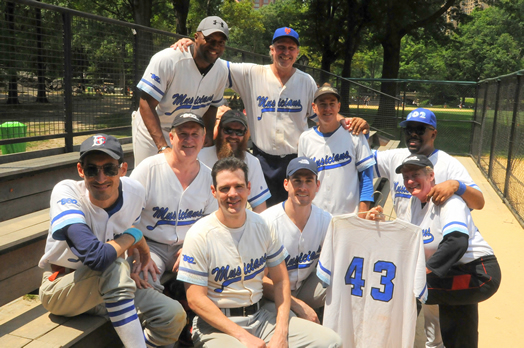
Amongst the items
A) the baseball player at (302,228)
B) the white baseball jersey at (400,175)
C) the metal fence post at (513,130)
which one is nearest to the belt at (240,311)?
the baseball player at (302,228)

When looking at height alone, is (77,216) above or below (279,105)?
below

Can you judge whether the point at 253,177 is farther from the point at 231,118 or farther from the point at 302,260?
the point at 302,260

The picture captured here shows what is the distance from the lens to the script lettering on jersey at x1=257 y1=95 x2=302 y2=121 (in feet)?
13.6

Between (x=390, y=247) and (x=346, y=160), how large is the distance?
3.66 feet

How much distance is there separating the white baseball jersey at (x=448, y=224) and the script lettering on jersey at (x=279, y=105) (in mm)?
1599

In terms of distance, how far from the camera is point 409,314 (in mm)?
2779

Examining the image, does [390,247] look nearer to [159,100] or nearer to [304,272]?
[304,272]

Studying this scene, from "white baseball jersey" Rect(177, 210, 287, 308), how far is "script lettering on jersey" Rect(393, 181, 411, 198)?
1.34 m

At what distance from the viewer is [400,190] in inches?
140

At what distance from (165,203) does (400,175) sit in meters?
1.91

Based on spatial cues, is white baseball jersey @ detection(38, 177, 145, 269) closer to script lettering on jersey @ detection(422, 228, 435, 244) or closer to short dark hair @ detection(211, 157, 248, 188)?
short dark hair @ detection(211, 157, 248, 188)

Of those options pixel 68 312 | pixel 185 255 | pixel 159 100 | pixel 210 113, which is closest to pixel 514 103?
pixel 210 113

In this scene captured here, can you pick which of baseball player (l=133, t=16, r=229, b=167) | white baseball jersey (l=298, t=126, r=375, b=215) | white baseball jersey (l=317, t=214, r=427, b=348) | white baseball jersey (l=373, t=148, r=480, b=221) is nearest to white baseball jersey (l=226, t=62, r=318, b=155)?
baseball player (l=133, t=16, r=229, b=167)

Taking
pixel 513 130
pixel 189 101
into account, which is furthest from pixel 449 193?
pixel 513 130
